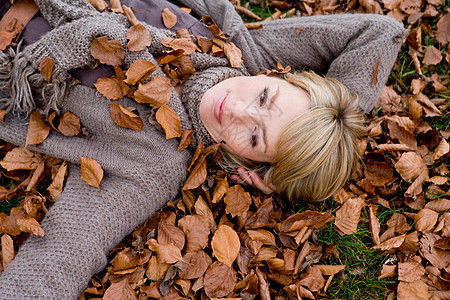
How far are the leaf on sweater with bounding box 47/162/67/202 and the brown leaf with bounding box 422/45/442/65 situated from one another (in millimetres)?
2704

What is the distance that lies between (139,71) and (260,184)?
0.99 metres

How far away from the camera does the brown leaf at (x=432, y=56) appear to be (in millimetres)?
2771

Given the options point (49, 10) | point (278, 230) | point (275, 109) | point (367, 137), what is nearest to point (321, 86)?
point (275, 109)

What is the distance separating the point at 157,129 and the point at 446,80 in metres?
2.23

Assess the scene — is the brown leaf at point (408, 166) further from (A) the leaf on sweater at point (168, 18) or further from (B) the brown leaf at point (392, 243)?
(A) the leaf on sweater at point (168, 18)

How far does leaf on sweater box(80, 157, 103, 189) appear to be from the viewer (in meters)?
2.10

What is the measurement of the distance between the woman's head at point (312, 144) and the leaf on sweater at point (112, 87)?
705 millimetres

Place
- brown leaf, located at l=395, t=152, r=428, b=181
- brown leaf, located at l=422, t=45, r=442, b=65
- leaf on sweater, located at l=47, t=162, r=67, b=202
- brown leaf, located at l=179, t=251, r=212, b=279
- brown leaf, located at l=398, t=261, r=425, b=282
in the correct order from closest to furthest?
brown leaf, located at l=179, t=251, r=212, b=279 → brown leaf, located at l=398, t=261, r=425, b=282 → leaf on sweater, located at l=47, t=162, r=67, b=202 → brown leaf, located at l=395, t=152, r=428, b=181 → brown leaf, located at l=422, t=45, r=442, b=65

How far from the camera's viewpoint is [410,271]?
217cm

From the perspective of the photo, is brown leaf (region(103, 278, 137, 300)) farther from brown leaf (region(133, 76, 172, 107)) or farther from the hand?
brown leaf (region(133, 76, 172, 107))

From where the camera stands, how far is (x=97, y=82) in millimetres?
2090

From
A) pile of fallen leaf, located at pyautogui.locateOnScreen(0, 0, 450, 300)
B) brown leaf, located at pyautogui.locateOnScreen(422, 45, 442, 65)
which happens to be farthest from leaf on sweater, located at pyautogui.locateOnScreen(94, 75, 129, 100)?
brown leaf, located at pyautogui.locateOnScreen(422, 45, 442, 65)

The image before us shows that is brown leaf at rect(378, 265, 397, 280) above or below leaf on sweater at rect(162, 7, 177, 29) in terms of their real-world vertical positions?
below

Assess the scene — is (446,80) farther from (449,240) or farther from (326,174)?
(326,174)
